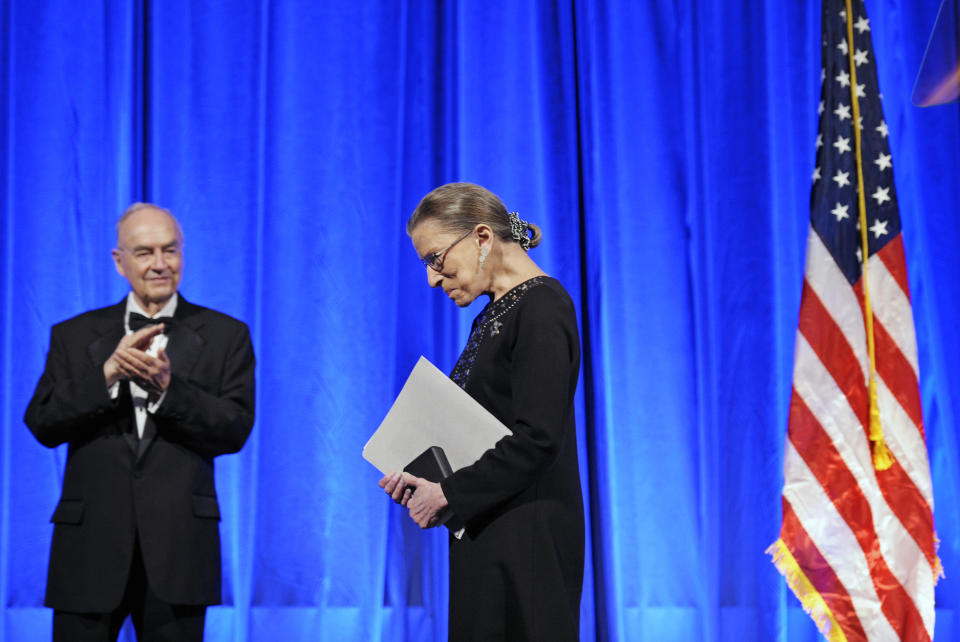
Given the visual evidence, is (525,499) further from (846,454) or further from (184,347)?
(846,454)

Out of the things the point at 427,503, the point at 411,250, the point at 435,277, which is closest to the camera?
the point at 427,503

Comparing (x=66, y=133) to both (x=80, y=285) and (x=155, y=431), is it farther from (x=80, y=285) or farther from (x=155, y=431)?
(x=155, y=431)

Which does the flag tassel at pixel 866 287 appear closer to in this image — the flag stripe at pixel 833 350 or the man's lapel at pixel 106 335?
the flag stripe at pixel 833 350

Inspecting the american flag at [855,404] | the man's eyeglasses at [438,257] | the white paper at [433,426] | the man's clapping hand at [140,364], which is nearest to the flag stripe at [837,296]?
the american flag at [855,404]

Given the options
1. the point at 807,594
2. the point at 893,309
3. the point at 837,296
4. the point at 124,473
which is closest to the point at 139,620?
the point at 124,473

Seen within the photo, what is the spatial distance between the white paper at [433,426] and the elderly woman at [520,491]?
6 centimetres

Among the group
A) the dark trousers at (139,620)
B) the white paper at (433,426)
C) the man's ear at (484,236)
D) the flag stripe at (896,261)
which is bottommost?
the dark trousers at (139,620)

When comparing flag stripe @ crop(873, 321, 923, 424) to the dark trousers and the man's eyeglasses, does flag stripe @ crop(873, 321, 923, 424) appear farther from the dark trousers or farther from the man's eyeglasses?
the dark trousers

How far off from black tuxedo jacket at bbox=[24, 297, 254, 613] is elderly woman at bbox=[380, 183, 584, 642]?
2.22 feet

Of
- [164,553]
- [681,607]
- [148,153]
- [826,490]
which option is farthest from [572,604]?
[148,153]

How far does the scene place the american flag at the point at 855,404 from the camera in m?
3.22

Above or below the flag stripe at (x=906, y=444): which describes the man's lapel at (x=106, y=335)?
above

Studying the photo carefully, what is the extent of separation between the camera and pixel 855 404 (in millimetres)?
3320

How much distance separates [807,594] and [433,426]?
1.96m
